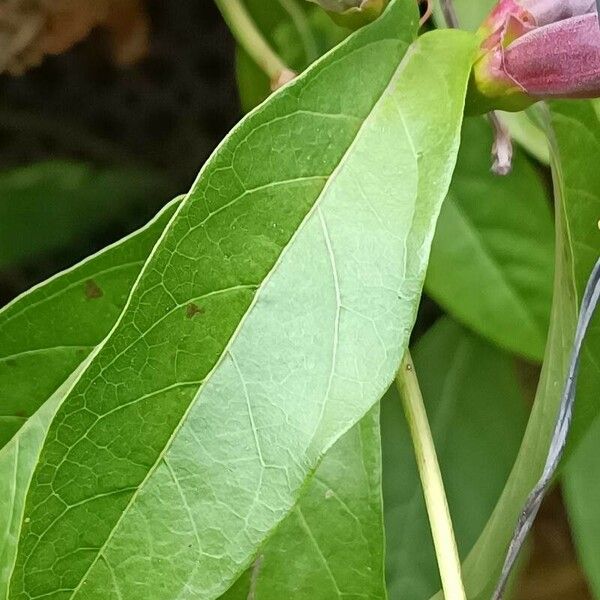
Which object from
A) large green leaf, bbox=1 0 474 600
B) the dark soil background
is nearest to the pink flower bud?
large green leaf, bbox=1 0 474 600

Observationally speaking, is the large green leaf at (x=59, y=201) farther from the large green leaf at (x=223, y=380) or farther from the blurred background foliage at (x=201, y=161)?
the large green leaf at (x=223, y=380)

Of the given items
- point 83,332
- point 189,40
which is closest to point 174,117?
point 189,40

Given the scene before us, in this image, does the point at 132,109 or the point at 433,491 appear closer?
the point at 433,491

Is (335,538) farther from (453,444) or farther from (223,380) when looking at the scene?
(453,444)

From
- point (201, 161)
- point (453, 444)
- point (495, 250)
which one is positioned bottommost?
point (453, 444)

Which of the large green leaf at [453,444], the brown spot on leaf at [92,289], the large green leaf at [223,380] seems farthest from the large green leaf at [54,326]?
the large green leaf at [453,444]

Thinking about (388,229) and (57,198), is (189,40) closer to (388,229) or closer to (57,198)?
(57,198)

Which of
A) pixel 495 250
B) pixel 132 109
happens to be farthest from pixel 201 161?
pixel 495 250
